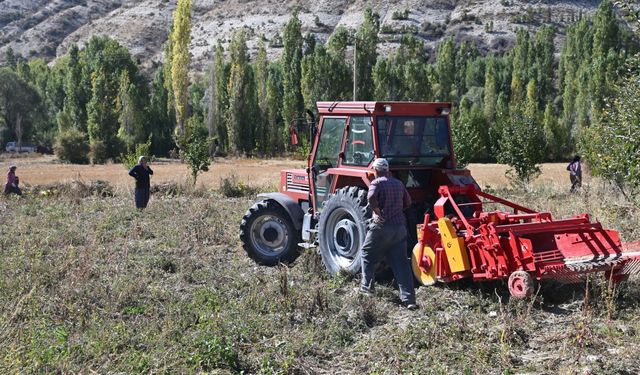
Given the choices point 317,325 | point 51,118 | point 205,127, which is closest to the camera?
point 317,325

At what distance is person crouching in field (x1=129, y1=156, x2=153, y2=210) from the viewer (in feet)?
52.9

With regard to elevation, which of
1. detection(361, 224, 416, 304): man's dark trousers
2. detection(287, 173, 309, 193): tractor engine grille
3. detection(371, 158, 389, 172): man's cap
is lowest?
detection(361, 224, 416, 304): man's dark trousers

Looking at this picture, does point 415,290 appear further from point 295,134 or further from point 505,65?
point 505,65

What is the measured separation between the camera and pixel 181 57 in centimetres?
5466

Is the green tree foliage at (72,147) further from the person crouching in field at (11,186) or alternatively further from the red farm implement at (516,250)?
the red farm implement at (516,250)

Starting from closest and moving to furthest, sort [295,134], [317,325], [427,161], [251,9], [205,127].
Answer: [317,325] → [427,161] → [295,134] → [205,127] → [251,9]

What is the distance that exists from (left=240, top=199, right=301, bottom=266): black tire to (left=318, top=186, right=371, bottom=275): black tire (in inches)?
47.9

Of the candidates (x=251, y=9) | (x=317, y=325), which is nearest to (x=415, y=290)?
(x=317, y=325)

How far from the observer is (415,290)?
8773mm

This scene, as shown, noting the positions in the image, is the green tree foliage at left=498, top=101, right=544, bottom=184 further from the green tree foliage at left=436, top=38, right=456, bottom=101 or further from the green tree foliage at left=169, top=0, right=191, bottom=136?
the green tree foliage at left=436, top=38, right=456, bottom=101

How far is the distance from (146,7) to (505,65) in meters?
83.1

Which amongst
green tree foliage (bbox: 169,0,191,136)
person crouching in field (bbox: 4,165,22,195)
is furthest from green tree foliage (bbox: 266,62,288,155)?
person crouching in field (bbox: 4,165,22,195)

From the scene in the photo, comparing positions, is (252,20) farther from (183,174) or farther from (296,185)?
(296,185)

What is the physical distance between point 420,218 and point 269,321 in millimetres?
3012
